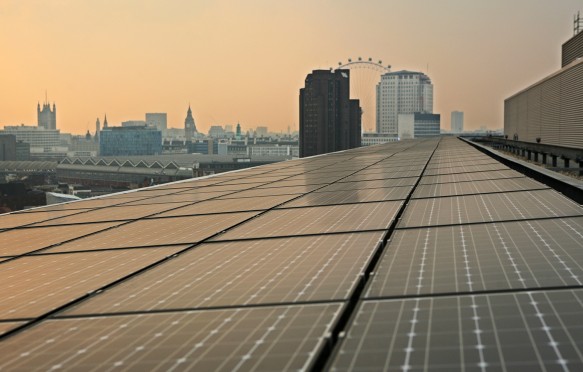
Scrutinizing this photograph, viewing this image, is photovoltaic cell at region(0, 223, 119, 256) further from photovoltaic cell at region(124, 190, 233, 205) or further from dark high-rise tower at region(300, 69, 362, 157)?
dark high-rise tower at region(300, 69, 362, 157)

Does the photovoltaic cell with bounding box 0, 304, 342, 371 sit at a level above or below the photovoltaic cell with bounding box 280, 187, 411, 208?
below

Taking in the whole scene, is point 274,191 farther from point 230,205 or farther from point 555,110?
point 555,110

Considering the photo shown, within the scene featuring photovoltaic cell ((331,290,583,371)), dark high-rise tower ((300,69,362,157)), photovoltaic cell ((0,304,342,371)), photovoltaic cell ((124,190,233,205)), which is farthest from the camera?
dark high-rise tower ((300,69,362,157))

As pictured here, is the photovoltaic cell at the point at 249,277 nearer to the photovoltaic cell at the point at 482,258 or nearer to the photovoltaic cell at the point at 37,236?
the photovoltaic cell at the point at 482,258

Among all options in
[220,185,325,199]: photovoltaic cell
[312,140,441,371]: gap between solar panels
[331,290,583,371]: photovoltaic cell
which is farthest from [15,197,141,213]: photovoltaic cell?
[331,290,583,371]: photovoltaic cell

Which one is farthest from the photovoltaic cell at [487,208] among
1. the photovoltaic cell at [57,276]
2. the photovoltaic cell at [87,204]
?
the photovoltaic cell at [87,204]

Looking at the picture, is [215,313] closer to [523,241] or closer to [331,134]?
[523,241]

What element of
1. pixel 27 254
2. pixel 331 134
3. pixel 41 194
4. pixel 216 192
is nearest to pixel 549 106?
pixel 216 192
